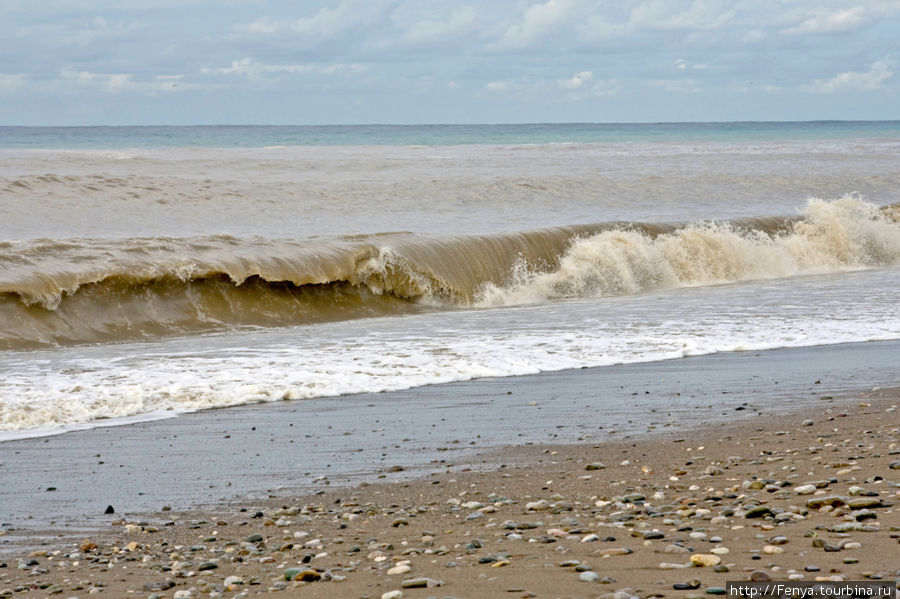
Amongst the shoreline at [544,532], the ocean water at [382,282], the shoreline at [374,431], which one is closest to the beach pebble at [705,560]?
the shoreline at [544,532]

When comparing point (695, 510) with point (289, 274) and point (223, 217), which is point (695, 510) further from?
point (223, 217)

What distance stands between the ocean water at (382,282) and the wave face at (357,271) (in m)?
0.04

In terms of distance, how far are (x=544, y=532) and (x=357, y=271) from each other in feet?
37.2

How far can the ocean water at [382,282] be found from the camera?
9.03 meters

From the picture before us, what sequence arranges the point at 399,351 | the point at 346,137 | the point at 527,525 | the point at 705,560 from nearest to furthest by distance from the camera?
the point at 705,560 → the point at 527,525 → the point at 399,351 → the point at 346,137

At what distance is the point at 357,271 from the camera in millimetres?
15305

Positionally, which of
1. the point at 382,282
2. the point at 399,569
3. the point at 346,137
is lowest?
the point at 399,569

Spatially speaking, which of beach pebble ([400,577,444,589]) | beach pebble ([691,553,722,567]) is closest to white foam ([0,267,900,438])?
beach pebble ([400,577,444,589])

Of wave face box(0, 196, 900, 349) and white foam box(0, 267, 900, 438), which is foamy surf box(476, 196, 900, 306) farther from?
white foam box(0, 267, 900, 438)

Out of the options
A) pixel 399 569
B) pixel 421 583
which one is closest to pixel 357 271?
pixel 399 569

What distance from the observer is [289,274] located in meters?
14.6

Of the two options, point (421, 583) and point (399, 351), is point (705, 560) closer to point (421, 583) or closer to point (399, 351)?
point (421, 583)

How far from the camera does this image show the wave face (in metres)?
12.6

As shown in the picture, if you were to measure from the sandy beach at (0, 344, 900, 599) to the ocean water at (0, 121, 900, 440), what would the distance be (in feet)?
8.36
